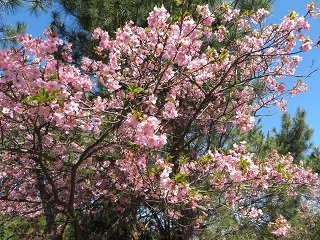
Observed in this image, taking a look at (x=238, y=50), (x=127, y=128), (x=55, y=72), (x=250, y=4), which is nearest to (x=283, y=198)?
(x=250, y=4)

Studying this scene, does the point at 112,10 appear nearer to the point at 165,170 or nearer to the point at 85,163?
the point at 85,163

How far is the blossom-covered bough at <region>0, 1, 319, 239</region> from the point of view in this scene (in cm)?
356

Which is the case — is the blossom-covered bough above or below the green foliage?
below

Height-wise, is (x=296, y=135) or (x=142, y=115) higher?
(x=296, y=135)

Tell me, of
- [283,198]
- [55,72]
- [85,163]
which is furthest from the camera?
[283,198]

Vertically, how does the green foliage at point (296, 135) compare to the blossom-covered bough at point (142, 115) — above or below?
above

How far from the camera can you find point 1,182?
614 centimetres

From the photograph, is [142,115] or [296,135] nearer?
[142,115]

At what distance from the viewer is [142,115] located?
11.5 feet

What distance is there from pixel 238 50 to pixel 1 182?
13.5ft

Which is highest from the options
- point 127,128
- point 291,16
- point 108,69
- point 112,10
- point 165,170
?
point 112,10

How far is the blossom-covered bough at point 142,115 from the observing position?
356cm

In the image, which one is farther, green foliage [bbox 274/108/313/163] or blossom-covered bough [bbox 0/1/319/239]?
green foliage [bbox 274/108/313/163]

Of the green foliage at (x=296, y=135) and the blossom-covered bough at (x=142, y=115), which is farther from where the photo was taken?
the green foliage at (x=296, y=135)
